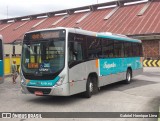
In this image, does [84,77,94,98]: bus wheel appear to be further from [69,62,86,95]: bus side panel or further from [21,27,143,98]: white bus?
[69,62,86,95]: bus side panel

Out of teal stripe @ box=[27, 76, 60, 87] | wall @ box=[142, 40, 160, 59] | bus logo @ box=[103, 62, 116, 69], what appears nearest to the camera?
teal stripe @ box=[27, 76, 60, 87]

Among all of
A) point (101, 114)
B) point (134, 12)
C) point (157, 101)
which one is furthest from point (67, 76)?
point (134, 12)

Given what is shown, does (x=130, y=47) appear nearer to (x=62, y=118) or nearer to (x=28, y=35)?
(x=28, y=35)

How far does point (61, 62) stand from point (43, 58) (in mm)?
768

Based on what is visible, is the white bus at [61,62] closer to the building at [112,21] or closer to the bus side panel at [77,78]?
the bus side panel at [77,78]

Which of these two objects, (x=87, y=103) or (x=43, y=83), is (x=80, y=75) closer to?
(x=87, y=103)

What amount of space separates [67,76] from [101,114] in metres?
2.11

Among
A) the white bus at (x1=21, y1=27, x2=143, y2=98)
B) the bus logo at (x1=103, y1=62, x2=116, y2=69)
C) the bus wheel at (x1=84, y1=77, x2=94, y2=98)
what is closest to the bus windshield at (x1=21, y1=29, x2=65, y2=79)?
the white bus at (x1=21, y1=27, x2=143, y2=98)

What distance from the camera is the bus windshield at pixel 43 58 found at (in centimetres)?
975

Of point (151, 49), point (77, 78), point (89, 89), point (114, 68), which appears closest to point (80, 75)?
point (77, 78)

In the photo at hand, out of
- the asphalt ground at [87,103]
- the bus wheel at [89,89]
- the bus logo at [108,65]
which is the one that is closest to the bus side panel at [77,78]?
the bus wheel at [89,89]

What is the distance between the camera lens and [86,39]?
36.9 ft

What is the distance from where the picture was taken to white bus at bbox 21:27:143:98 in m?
9.67

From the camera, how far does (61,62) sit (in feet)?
31.8
